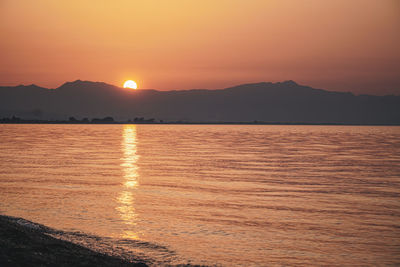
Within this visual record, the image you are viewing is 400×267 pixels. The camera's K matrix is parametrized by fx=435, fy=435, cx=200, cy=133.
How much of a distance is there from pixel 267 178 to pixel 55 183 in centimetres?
1540

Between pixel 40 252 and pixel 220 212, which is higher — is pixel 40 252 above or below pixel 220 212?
above

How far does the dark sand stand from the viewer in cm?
1145

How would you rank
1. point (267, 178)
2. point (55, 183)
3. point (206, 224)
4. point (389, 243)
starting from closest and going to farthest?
1. point (389, 243)
2. point (206, 224)
3. point (55, 183)
4. point (267, 178)

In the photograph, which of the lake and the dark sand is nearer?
the dark sand

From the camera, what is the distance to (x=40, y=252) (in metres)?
12.3

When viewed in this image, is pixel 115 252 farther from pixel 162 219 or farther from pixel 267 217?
pixel 267 217

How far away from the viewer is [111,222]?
1888 centimetres

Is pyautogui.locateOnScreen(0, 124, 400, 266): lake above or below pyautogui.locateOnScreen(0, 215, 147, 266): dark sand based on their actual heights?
below

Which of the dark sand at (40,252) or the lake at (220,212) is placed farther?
the lake at (220,212)

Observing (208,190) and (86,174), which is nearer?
(208,190)

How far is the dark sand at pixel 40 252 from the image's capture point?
37.6 ft

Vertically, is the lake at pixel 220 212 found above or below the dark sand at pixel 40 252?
below

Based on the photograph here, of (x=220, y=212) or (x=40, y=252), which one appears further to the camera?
(x=220, y=212)

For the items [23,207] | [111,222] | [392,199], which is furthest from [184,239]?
[392,199]
